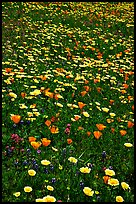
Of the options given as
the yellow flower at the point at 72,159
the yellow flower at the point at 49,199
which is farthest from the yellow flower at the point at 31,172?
the yellow flower at the point at 72,159

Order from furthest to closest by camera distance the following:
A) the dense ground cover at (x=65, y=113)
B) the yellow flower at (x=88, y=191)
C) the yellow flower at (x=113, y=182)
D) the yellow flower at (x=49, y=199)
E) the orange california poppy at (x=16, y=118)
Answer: the orange california poppy at (x=16, y=118)
the dense ground cover at (x=65, y=113)
the yellow flower at (x=113, y=182)
the yellow flower at (x=88, y=191)
the yellow flower at (x=49, y=199)

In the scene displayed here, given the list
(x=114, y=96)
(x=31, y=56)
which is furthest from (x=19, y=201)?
(x=31, y=56)

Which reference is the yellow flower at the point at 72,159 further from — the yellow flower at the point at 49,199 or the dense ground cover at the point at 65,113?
the yellow flower at the point at 49,199

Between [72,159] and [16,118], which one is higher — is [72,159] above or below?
below

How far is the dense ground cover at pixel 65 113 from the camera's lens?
3.45 m

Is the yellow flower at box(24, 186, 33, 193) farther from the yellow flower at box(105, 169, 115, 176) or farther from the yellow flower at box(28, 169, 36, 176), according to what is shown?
the yellow flower at box(105, 169, 115, 176)

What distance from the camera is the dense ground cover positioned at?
3.45 meters

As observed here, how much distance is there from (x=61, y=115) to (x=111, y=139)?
29.7 inches

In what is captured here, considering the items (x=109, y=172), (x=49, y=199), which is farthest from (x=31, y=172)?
(x=109, y=172)

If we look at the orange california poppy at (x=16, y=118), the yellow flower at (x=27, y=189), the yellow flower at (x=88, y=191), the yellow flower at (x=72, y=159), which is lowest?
the yellow flower at (x=88, y=191)

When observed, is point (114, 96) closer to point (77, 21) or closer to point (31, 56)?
point (31, 56)

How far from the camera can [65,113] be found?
4.79 meters

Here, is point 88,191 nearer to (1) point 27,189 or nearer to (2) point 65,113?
(1) point 27,189

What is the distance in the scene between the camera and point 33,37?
26.3ft
